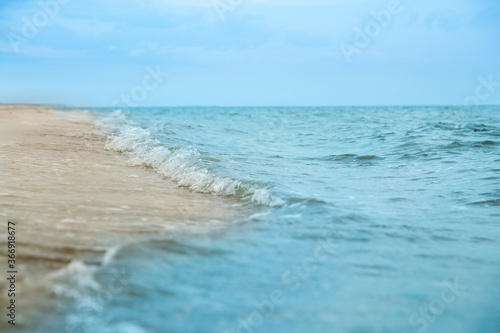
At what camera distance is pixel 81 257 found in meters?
3.48

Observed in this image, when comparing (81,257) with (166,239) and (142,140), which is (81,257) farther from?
(142,140)

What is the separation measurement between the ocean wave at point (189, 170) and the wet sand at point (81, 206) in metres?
0.34

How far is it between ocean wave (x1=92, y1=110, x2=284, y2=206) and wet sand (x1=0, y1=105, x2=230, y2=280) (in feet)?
1.11

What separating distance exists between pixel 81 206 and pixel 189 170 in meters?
3.47

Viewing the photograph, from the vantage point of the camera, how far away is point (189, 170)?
8633 millimetres
